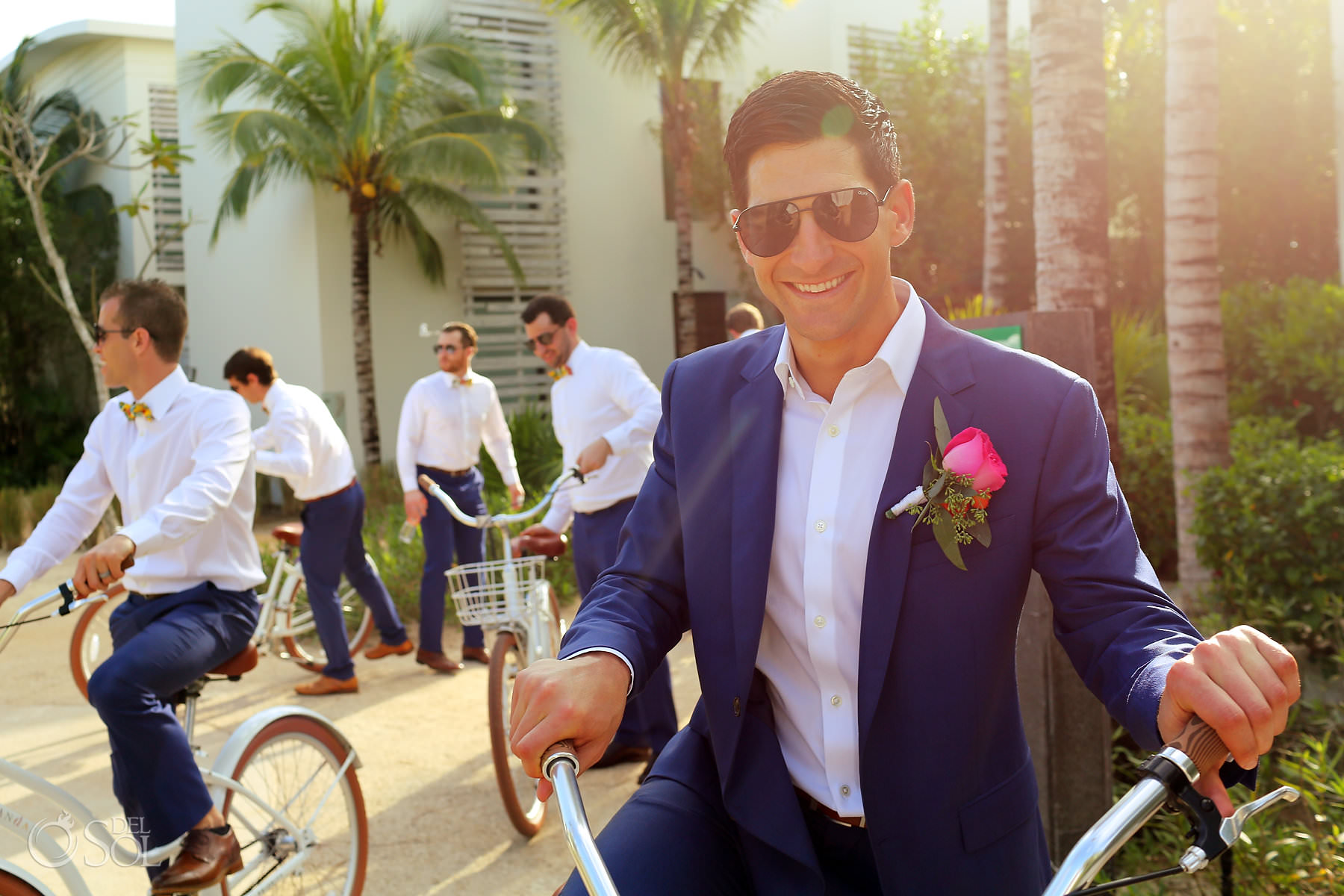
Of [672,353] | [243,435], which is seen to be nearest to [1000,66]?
[672,353]

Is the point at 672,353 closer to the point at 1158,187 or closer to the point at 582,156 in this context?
the point at 582,156

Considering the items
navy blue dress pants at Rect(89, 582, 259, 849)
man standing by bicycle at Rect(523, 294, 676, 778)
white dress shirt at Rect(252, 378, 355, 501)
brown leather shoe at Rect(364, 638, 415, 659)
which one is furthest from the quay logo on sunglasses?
brown leather shoe at Rect(364, 638, 415, 659)

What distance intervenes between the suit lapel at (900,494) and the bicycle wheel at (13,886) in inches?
80.5

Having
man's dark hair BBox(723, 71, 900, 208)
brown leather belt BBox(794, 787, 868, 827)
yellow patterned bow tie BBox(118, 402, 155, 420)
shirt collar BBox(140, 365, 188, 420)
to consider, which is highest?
man's dark hair BBox(723, 71, 900, 208)

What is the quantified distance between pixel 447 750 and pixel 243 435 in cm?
275

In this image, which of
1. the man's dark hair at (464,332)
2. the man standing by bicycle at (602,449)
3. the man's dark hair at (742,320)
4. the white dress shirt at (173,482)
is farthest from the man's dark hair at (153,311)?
the man's dark hair at (742,320)

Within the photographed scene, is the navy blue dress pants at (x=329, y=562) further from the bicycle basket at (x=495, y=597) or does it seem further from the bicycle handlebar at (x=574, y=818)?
the bicycle handlebar at (x=574, y=818)

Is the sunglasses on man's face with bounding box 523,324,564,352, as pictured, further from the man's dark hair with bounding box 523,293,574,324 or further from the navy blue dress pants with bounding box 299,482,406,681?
the navy blue dress pants with bounding box 299,482,406,681

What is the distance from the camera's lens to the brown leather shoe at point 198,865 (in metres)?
3.29

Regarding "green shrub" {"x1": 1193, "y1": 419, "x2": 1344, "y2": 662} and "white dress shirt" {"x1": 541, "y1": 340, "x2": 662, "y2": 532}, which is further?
"white dress shirt" {"x1": 541, "y1": 340, "x2": 662, "y2": 532}

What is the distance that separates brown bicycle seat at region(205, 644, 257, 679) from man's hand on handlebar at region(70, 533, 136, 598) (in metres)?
0.79

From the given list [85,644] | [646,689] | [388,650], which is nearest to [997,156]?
[388,650]

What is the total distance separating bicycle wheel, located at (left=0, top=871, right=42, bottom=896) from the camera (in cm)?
255
